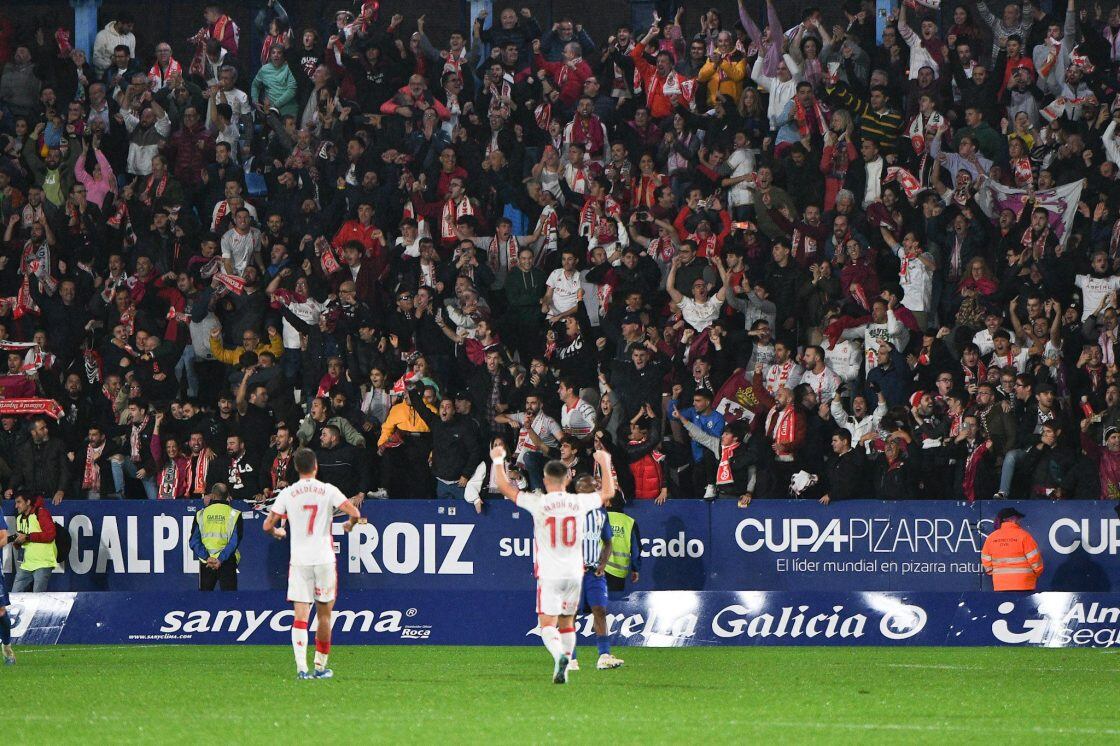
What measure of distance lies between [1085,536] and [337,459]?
913 centimetres

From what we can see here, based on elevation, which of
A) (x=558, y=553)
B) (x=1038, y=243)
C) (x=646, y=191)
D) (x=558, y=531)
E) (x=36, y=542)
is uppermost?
(x=646, y=191)

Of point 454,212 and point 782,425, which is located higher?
point 454,212

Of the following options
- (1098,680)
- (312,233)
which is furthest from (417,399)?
(1098,680)

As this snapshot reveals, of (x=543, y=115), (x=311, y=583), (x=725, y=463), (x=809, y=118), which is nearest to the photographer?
(x=311, y=583)

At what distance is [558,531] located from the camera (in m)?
14.0

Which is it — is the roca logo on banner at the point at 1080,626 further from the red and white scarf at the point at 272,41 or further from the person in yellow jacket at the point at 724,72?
the red and white scarf at the point at 272,41

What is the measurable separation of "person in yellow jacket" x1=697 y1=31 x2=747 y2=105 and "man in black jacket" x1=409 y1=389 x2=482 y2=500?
22.8ft

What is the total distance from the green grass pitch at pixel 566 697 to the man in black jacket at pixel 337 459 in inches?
124

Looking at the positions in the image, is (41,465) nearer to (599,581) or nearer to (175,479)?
(175,479)

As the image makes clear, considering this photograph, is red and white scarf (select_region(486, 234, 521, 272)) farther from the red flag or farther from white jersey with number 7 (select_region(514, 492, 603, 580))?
white jersey with number 7 (select_region(514, 492, 603, 580))

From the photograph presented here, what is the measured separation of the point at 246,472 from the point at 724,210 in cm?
737

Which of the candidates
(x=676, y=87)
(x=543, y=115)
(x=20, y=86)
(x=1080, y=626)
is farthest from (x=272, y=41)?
(x=1080, y=626)

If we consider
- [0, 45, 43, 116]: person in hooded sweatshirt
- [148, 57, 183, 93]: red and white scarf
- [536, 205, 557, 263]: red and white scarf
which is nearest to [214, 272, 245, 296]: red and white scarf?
[536, 205, 557, 263]: red and white scarf

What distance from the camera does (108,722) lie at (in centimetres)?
1221
